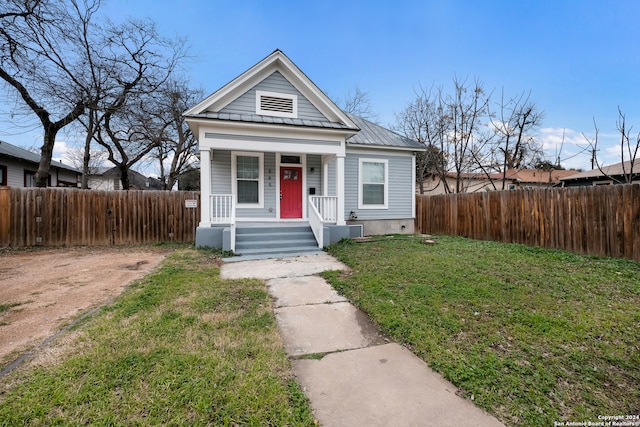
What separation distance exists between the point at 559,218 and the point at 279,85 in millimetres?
8978

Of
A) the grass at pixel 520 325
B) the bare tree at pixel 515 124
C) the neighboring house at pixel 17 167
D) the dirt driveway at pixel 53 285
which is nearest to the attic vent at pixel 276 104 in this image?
the dirt driveway at pixel 53 285

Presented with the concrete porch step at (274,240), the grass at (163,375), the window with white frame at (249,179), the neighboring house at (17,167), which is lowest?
the grass at (163,375)

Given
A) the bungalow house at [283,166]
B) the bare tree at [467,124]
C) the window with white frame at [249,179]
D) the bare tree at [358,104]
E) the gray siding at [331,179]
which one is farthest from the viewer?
the bare tree at [358,104]

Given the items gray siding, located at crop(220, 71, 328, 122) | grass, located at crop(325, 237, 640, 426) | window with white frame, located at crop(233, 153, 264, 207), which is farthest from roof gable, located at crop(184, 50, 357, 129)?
grass, located at crop(325, 237, 640, 426)

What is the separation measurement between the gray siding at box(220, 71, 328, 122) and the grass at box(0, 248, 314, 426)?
22.8ft

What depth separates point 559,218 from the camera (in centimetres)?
Result: 754

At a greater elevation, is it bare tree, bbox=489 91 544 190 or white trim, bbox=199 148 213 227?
bare tree, bbox=489 91 544 190

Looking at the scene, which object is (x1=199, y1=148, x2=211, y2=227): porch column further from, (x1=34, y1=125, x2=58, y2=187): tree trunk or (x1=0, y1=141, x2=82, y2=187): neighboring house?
(x1=0, y1=141, x2=82, y2=187): neighboring house

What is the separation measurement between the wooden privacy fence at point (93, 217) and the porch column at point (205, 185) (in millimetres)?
2158

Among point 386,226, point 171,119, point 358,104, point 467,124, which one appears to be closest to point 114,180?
point 171,119

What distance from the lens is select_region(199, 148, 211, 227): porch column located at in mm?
8070

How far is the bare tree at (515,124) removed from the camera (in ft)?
46.4

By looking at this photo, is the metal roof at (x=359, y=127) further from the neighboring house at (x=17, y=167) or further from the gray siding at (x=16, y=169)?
the gray siding at (x=16, y=169)

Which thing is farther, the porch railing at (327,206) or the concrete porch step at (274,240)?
the porch railing at (327,206)
